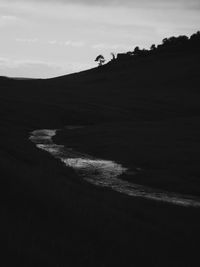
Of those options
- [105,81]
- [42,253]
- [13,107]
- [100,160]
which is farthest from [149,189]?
[105,81]

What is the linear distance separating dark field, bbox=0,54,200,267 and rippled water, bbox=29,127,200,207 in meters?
1.60

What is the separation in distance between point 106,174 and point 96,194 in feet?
48.7

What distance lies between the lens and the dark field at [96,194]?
13.6 m

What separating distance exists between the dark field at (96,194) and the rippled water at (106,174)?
5.23 ft

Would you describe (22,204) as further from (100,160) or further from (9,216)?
(100,160)

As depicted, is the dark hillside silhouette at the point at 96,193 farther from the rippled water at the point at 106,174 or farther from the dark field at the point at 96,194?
the rippled water at the point at 106,174

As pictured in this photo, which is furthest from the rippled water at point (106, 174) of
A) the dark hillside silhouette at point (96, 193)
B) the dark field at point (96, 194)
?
the dark field at point (96, 194)

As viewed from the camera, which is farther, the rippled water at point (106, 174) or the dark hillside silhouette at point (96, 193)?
the rippled water at point (106, 174)

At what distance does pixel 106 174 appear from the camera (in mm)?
40531

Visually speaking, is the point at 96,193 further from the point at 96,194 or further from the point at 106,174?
the point at 106,174

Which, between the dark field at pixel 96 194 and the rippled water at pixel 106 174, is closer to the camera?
the dark field at pixel 96 194

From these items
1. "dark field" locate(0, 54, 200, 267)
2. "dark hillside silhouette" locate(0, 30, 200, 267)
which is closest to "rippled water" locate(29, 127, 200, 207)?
"dark hillside silhouette" locate(0, 30, 200, 267)

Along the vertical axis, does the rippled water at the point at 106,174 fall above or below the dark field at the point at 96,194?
below

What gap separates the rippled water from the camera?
1264 inches
